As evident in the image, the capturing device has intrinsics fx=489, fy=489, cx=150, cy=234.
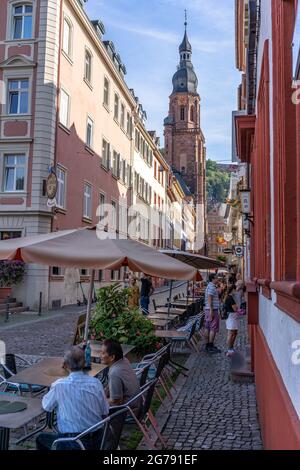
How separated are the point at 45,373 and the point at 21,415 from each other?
1.53 meters

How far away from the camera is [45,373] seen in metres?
5.62

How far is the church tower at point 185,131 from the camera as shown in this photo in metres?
86.4

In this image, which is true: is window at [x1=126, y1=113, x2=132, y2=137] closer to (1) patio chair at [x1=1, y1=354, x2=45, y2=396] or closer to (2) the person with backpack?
(2) the person with backpack

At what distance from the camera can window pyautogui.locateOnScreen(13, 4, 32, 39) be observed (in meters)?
23.1

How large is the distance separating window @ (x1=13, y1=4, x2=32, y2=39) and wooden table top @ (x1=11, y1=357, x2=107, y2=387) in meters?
20.6

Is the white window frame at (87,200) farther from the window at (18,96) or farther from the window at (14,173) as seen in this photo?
the window at (18,96)

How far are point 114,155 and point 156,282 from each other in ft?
60.4

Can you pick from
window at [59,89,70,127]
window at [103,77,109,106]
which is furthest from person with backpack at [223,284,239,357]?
window at [103,77,109,106]

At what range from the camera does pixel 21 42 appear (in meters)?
22.9

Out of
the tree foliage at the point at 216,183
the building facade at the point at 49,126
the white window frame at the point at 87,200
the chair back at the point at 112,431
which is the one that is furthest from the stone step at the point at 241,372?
the tree foliage at the point at 216,183

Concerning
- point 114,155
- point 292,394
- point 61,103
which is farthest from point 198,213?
point 292,394

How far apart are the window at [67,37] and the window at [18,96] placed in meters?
2.83

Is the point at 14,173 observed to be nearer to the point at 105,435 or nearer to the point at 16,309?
the point at 16,309

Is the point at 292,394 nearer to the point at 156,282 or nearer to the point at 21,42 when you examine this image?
the point at 21,42
